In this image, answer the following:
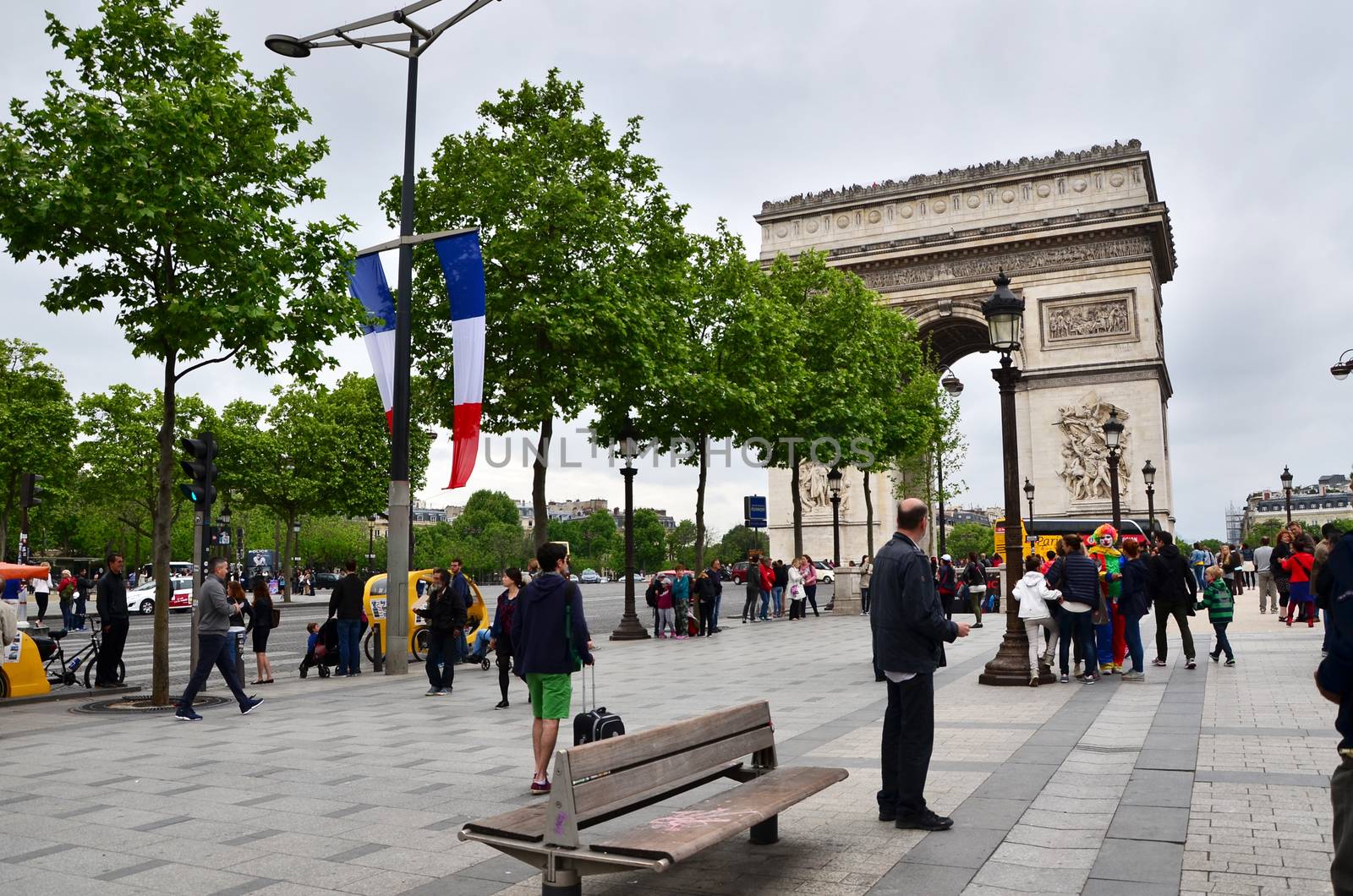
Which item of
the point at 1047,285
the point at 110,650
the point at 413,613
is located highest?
the point at 1047,285

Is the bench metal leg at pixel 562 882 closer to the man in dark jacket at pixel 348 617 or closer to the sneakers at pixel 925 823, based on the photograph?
the sneakers at pixel 925 823

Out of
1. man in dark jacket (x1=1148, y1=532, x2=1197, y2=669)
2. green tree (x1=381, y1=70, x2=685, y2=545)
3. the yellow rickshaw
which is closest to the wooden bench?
man in dark jacket (x1=1148, y1=532, x2=1197, y2=669)

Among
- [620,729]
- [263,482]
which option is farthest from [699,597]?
[263,482]

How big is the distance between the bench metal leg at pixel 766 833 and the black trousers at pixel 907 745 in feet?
2.60

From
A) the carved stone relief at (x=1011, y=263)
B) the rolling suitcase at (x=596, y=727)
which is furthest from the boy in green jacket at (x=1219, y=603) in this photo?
the carved stone relief at (x=1011, y=263)

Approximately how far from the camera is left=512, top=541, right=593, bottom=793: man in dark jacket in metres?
7.55

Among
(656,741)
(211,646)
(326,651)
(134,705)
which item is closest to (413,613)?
(326,651)

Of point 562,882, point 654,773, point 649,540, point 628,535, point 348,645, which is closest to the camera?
point 562,882

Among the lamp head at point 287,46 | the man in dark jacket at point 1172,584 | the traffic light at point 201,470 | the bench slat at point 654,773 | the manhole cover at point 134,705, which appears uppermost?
the lamp head at point 287,46

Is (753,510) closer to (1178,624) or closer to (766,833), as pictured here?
(1178,624)

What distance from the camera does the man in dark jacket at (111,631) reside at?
1489 cm

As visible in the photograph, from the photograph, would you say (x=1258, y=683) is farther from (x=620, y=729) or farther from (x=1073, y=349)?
(x=1073, y=349)

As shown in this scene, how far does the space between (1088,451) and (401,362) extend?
35310 mm

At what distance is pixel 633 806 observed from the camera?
4.92 m
